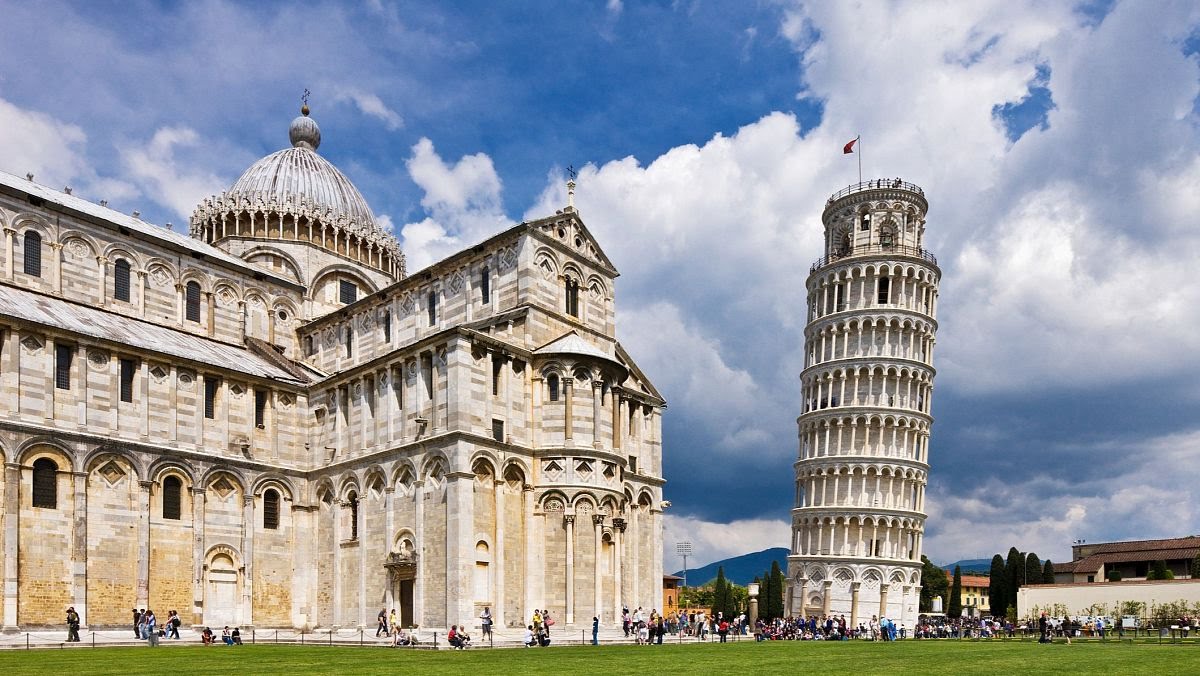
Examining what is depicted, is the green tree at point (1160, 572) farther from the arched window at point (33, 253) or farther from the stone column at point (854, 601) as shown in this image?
the arched window at point (33, 253)

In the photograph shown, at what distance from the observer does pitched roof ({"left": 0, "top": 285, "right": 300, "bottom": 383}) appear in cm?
3975

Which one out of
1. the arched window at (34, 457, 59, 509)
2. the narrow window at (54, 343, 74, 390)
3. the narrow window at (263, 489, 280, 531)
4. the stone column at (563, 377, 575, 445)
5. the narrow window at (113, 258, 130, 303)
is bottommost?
the narrow window at (263, 489, 280, 531)

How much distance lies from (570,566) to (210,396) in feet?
59.9

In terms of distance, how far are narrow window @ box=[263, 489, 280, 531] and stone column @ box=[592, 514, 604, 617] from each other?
1536 cm

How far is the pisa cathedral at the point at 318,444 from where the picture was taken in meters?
38.3

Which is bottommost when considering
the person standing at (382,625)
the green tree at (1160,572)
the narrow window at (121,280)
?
the green tree at (1160,572)

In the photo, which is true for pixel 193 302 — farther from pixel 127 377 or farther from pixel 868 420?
pixel 868 420

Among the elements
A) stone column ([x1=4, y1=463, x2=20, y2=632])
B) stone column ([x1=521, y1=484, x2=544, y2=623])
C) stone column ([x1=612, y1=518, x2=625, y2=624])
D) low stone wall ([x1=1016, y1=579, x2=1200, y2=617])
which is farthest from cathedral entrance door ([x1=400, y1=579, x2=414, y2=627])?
low stone wall ([x1=1016, y1=579, x2=1200, y2=617])

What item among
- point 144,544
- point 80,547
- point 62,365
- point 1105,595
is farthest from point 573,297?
point 1105,595

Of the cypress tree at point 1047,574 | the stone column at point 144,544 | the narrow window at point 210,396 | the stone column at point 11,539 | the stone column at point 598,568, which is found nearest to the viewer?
the stone column at point 11,539

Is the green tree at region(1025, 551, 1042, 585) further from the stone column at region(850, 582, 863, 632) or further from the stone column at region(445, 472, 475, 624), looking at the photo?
the stone column at region(445, 472, 475, 624)

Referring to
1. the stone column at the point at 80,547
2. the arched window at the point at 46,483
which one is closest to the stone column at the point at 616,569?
the stone column at the point at 80,547

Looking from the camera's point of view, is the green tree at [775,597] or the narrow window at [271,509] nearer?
the narrow window at [271,509]

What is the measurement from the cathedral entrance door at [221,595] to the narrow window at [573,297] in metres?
18.9
